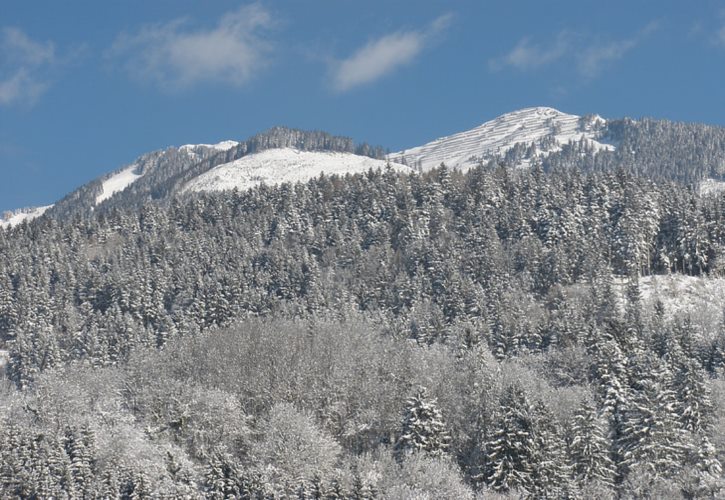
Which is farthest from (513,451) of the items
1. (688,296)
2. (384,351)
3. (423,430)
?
(688,296)

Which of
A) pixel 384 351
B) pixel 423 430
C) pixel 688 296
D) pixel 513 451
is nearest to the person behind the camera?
pixel 513 451

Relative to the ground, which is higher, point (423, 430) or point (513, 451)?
point (423, 430)

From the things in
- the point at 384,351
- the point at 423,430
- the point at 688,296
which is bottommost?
the point at 423,430

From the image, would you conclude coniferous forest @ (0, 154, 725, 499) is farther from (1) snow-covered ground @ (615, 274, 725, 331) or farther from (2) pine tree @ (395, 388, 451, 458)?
(1) snow-covered ground @ (615, 274, 725, 331)

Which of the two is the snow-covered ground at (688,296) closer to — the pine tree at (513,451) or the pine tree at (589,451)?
the pine tree at (589,451)

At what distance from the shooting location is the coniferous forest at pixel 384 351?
67.6 meters

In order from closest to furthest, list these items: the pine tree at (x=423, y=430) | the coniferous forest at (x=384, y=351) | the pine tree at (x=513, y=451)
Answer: the pine tree at (x=513, y=451) < the coniferous forest at (x=384, y=351) < the pine tree at (x=423, y=430)

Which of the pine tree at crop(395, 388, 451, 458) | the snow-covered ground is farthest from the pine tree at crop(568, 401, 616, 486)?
the snow-covered ground

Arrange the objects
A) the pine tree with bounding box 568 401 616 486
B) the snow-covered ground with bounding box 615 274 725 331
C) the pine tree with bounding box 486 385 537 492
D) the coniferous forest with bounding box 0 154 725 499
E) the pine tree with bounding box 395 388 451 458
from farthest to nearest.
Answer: the snow-covered ground with bounding box 615 274 725 331
the pine tree with bounding box 395 388 451 458
the coniferous forest with bounding box 0 154 725 499
the pine tree with bounding box 486 385 537 492
the pine tree with bounding box 568 401 616 486

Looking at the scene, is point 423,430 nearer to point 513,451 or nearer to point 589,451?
point 513,451

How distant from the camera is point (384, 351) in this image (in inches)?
3910

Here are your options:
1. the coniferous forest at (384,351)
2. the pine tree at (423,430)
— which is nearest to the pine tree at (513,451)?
the coniferous forest at (384,351)

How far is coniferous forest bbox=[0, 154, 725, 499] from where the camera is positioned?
67.6 metres

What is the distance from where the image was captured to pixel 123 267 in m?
168
